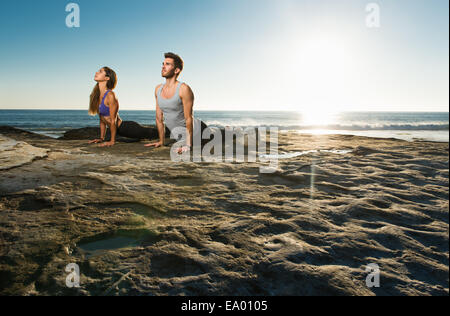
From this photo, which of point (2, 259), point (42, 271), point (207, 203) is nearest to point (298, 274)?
point (207, 203)

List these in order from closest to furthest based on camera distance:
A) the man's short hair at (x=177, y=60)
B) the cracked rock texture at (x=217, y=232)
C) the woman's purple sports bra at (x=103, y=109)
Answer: the cracked rock texture at (x=217, y=232)
the man's short hair at (x=177, y=60)
the woman's purple sports bra at (x=103, y=109)

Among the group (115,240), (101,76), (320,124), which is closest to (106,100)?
(101,76)

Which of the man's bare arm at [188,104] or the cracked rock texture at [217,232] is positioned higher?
the man's bare arm at [188,104]

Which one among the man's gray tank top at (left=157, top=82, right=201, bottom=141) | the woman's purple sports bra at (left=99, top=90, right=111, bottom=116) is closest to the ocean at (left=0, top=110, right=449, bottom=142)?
the woman's purple sports bra at (left=99, top=90, right=111, bottom=116)

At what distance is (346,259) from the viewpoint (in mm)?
1377

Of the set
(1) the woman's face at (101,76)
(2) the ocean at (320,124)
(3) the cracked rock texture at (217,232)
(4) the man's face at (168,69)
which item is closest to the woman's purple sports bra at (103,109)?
(1) the woman's face at (101,76)

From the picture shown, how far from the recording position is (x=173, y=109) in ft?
15.1

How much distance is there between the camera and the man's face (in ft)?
14.2

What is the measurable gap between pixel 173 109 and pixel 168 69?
0.69 metres

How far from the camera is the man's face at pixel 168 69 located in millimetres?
4336

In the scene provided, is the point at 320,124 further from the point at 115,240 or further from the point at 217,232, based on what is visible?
→ the point at 115,240

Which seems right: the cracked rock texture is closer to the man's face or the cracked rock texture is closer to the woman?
the man's face

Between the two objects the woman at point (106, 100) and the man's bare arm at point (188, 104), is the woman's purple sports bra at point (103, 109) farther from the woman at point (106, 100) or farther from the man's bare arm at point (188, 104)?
the man's bare arm at point (188, 104)
